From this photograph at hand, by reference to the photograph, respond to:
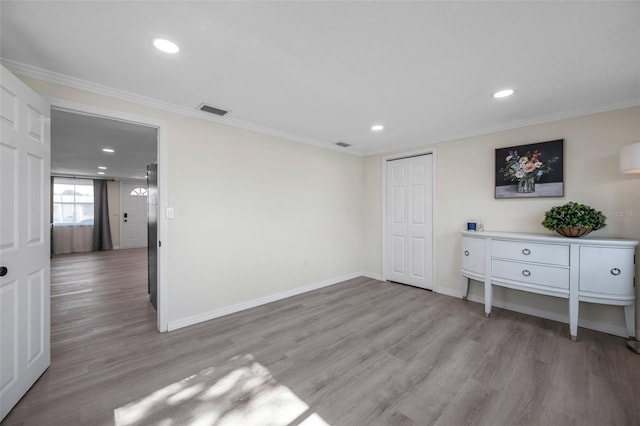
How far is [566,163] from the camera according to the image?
2992 millimetres

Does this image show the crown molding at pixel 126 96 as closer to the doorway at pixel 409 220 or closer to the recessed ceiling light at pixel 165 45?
the recessed ceiling light at pixel 165 45

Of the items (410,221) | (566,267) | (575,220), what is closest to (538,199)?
(575,220)

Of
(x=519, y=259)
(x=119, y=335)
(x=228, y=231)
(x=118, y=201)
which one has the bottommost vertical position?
(x=119, y=335)

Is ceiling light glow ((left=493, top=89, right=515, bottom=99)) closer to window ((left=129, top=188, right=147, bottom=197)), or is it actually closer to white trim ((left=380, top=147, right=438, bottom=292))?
white trim ((left=380, top=147, right=438, bottom=292))

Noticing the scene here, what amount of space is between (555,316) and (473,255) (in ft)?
3.52

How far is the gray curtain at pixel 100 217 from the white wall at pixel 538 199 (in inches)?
382

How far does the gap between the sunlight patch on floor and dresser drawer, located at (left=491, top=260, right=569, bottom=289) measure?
258 cm

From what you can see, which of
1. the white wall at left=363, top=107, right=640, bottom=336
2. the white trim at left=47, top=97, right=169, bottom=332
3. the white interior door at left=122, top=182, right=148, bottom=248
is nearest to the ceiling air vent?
the white trim at left=47, top=97, right=169, bottom=332

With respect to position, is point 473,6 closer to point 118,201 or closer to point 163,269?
point 163,269

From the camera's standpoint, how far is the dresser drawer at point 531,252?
2625 mm

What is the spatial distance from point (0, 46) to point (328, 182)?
3.60m

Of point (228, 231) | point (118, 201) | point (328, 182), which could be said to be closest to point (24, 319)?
point (228, 231)

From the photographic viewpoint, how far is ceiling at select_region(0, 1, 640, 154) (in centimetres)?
148

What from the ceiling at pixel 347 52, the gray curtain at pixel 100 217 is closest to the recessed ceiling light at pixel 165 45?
the ceiling at pixel 347 52
